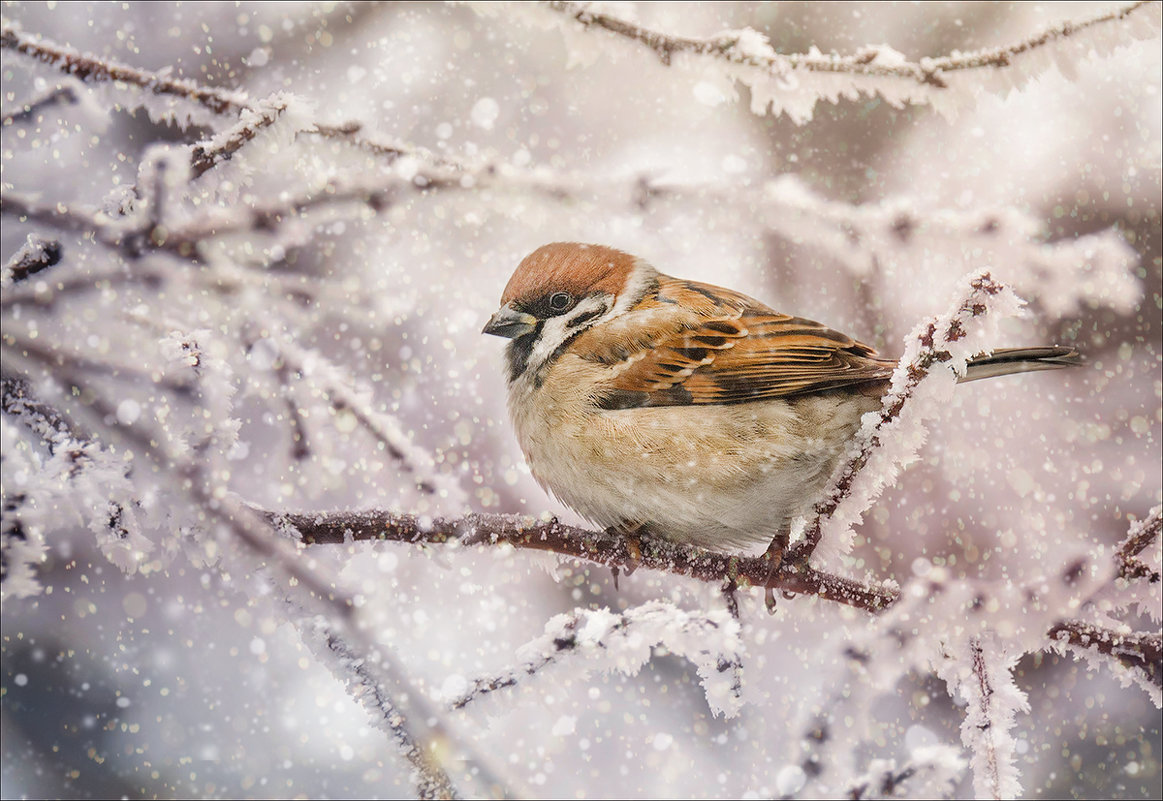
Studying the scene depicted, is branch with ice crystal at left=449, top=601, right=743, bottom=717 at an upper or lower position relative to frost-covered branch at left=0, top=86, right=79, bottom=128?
lower

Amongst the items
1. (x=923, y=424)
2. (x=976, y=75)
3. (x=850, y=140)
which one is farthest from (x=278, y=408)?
(x=850, y=140)

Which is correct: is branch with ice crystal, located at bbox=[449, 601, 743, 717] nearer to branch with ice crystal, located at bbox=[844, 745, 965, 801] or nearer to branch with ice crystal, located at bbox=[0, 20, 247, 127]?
branch with ice crystal, located at bbox=[844, 745, 965, 801]

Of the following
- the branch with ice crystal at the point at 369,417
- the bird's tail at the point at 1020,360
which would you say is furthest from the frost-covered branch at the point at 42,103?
the bird's tail at the point at 1020,360

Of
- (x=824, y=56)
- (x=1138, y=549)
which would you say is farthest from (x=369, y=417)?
(x=1138, y=549)

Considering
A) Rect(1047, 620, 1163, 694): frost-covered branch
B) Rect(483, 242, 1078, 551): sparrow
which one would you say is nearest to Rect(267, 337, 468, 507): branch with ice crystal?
Rect(483, 242, 1078, 551): sparrow

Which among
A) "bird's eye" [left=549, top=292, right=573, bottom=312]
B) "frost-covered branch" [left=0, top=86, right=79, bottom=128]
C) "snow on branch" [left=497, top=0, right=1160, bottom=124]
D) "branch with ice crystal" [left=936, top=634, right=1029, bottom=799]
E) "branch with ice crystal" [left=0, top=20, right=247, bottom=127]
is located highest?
"snow on branch" [left=497, top=0, right=1160, bottom=124]

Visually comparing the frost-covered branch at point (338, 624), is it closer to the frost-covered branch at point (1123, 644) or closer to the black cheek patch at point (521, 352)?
the black cheek patch at point (521, 352)

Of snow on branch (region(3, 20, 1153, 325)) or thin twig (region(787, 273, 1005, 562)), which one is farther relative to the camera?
snow on branch (region(3, 20, 1153, 325))
